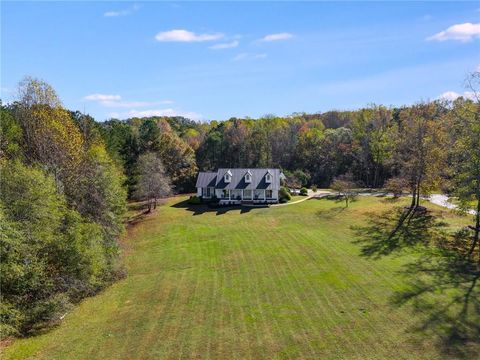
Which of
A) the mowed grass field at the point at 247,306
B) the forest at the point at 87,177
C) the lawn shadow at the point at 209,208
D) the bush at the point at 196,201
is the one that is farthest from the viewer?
the bush at the point at 196,201

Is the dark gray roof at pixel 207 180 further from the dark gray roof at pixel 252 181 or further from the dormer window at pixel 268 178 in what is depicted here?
the dormer window at pixel 268 178

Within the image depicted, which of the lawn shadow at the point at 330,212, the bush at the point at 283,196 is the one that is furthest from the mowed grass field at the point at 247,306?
the bush at the point at 283,196

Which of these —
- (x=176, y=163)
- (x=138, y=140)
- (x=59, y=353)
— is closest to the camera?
(x=59, y=353)

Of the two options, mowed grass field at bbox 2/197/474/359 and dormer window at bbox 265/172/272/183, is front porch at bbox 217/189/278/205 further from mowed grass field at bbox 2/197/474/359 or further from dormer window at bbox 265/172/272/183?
mowed grass field at bbox 2/197/474/359

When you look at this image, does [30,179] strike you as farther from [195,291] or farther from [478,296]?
[478,296]

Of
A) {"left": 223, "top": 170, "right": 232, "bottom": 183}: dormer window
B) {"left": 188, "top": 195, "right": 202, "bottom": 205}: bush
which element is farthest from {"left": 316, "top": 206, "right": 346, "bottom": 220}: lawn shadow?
{"left": 188, "top": 195, "right": 202, "bottom": 205}: bush

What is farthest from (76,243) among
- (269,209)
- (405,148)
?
(405,148)
